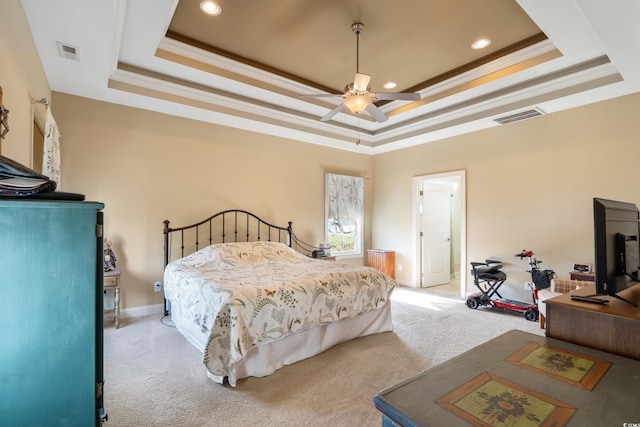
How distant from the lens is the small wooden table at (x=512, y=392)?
77cm

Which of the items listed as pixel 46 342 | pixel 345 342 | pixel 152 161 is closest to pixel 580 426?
pixel 46 342

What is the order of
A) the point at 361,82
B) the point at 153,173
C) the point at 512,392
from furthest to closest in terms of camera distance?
the point at 153,173, the point at 361,82, the point at 512,392

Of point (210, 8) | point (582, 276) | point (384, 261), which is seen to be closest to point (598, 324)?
point (582, 276)

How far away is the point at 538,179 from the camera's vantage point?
4.16 metres

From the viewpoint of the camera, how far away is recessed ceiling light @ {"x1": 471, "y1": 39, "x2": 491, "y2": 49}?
124 inches

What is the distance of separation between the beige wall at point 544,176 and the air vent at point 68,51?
4.88 m

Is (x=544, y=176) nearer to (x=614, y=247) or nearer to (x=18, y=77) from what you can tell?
(x=614, y=247)

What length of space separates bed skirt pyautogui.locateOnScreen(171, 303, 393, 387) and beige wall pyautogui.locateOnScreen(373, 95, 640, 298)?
7.60ft

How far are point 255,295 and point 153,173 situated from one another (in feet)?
8.18

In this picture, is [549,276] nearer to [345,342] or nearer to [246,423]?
[345,342]

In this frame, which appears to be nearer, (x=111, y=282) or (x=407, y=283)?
(x=111, y=282)

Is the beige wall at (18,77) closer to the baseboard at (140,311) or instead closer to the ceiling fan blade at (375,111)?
the baseboard at (140,311)

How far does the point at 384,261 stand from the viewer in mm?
5809

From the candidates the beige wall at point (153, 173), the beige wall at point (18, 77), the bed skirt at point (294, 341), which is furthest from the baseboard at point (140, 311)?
the beige wall at point (18, 77)
